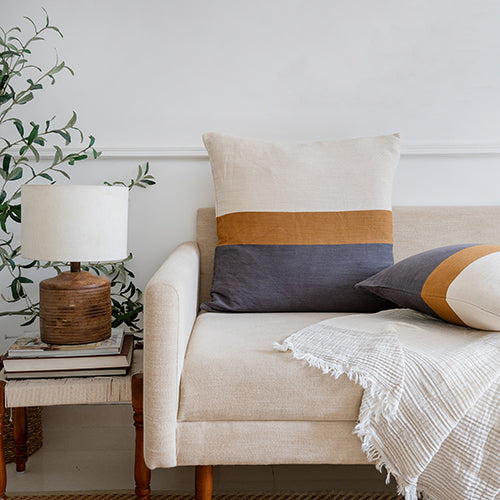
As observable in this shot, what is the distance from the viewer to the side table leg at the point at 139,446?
123cm

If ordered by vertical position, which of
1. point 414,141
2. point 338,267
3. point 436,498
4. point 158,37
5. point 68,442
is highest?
point 158,37

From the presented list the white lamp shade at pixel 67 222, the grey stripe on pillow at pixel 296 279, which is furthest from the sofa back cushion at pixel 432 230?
the white lamp shade at pixel 67 222

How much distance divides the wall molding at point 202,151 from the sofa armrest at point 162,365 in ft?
3.10

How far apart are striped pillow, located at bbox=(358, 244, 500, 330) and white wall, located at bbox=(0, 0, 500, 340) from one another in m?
0.69

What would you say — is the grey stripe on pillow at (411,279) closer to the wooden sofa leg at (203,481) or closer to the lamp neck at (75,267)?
the wooden sofa leg at (203,481)

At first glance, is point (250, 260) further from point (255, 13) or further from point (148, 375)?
point (255, 13)

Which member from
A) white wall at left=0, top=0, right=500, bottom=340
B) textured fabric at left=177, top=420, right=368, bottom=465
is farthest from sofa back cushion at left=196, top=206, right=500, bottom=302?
textured fabric at left=177, top=420, right=368, bottom=465

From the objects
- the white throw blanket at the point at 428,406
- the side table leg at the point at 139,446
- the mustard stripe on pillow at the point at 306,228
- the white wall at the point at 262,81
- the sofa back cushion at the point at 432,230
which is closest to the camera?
the white throw blanket at the point at 428,406

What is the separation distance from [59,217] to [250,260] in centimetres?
57

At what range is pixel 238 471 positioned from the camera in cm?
150

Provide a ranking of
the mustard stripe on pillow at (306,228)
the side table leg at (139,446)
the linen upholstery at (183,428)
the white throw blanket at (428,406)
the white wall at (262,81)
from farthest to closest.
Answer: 1. the white wall at (262,81)
2. the mustard stripe on pillow at (306,228)
3. the side table leg at (139,446)
4. the linen upholstery at (183,428)
5. the white throw blanket at (428,406)

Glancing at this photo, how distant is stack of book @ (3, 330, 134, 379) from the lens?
127cm

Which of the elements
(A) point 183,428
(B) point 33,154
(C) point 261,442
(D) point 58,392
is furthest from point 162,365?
(B) point 33,154

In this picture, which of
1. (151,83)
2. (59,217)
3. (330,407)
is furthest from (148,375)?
(151,83)
